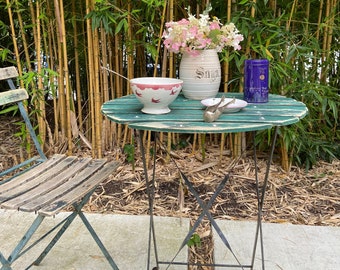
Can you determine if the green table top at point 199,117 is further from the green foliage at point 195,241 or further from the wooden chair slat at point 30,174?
the green foliage at point 195,241

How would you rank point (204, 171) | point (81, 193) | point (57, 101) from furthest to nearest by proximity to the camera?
1. point (57, 101)
2. point (204, 171)
3. point (81, 193)

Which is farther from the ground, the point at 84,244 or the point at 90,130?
the point at 90,130

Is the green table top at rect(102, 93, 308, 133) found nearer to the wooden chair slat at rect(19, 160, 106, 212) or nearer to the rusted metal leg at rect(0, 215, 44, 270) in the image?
the wooden chair slat at rect(19, 160, 106, 212)

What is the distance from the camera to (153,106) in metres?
1.50

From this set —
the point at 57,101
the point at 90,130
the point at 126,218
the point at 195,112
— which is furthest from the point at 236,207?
the point at 57,101

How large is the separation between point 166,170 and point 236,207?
24.2 inches

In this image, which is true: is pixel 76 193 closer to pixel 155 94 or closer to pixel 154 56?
pixel 155 94

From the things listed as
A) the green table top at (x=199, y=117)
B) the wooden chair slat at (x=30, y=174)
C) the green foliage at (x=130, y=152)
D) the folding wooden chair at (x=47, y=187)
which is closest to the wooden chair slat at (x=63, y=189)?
the folding wooden chair at (x=47, y=187)

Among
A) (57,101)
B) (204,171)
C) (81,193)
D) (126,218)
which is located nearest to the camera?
(81,193)

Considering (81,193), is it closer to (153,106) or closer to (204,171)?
(153,106)

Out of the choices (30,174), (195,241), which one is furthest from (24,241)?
(195,241)

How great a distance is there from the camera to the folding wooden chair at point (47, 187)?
4.61 feet

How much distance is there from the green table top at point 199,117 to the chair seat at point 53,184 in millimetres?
282

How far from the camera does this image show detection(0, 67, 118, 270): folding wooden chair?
141 cm
